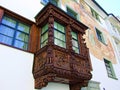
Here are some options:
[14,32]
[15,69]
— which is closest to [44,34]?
[14,32]

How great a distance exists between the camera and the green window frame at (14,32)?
4308 mm

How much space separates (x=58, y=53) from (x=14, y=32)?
1.71 meters

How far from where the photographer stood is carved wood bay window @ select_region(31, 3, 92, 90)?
12.7ft

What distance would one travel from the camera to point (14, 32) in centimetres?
458

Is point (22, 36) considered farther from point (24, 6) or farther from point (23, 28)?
point (24, 6)

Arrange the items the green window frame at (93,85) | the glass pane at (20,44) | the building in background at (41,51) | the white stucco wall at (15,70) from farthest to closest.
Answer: the green window frame at (93,85), the glass pane at (20,44), the building in background at (41,51), the white stucco wall at (15,70)

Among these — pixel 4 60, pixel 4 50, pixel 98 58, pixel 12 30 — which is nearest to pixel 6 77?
pixel 4 60

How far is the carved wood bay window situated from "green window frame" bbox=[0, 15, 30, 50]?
19.2 inches

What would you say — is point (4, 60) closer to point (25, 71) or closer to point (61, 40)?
point (25, 71)

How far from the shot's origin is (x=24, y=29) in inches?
195

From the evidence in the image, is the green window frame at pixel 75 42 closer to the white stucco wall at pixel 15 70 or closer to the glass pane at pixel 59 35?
the glass pane at pixel 59 35

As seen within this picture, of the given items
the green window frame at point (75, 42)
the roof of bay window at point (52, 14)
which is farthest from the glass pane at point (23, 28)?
the green window frame at point (75, 42)

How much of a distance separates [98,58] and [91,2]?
5565 millimetres

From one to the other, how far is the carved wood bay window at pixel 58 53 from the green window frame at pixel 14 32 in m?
0.49
